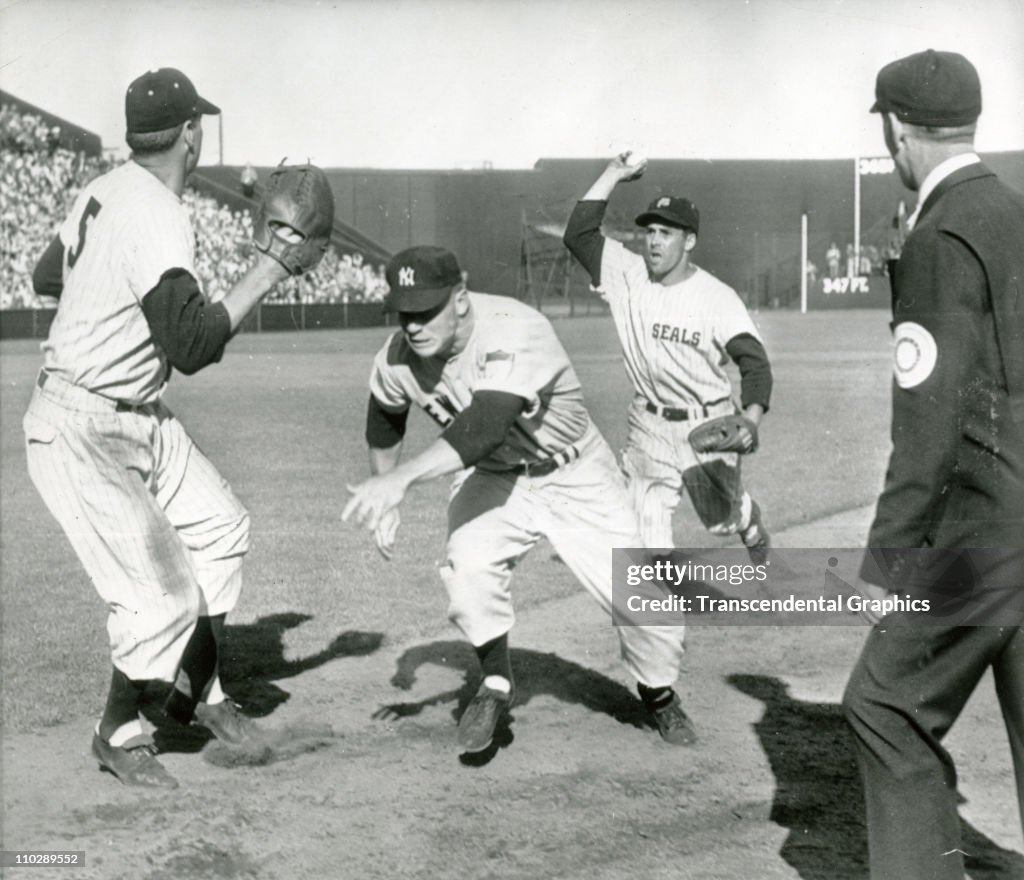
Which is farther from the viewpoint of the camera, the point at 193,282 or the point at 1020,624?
the point at 193,282

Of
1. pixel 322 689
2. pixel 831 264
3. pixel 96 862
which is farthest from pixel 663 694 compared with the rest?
pixel 831 264

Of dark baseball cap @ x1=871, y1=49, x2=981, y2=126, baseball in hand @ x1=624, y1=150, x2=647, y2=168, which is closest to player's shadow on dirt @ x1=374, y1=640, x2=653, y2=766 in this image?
baseball in hand @ x1=624, y1=150, x2=647, y2=168

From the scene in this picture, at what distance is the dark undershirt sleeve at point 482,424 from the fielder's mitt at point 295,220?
62cm

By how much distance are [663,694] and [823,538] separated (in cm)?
323

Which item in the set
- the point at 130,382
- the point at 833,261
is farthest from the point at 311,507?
the point at 833,261

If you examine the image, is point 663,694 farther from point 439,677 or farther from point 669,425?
point 669,425

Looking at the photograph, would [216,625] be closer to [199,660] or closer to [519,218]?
[199,660]

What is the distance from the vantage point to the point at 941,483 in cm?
239

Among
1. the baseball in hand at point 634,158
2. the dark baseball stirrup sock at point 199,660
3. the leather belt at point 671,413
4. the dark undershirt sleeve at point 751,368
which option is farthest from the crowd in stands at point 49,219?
the dark baseball stirrup sock at point 199,660

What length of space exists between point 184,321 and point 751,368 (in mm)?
2469

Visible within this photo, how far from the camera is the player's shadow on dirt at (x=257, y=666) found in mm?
4270

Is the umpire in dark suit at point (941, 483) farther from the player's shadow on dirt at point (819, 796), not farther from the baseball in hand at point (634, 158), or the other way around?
the baseball in hand at point (634, 158)

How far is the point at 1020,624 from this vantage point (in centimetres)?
244

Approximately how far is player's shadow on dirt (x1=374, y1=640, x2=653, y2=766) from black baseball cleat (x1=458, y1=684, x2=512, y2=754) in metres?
0.10
